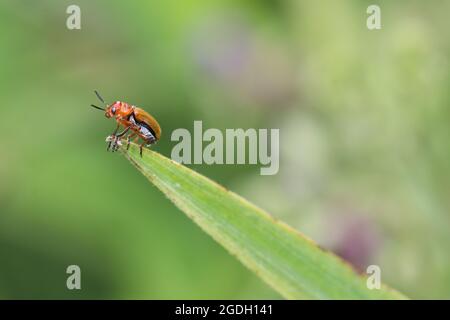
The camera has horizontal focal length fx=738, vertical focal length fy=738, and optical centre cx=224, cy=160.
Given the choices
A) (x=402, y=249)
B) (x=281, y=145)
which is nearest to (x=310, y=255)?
(x=402, y=249)

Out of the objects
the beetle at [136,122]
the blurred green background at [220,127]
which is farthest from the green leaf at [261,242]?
the blurred green background at [220,127]

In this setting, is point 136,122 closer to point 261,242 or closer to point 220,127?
point 261,242

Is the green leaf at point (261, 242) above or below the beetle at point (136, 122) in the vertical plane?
below

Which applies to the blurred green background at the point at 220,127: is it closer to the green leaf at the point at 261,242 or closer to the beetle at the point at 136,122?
the beetle at the point at 136,122

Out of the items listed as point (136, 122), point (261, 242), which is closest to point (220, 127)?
point (136, 122)

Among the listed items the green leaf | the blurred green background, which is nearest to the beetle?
the green leaf

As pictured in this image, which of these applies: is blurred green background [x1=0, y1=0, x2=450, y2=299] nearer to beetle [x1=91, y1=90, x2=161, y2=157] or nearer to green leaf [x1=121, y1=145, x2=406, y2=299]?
beetle [x1=91, y1=90, x2=161, y2=157]

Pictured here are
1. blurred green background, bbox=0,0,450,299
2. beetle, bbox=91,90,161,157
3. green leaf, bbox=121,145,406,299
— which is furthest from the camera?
blurred green background, bbox=0,0,450,299
